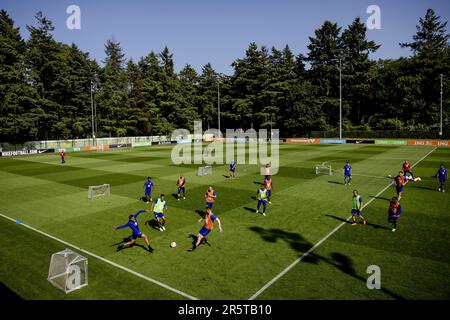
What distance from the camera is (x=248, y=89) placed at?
9538 centimetres

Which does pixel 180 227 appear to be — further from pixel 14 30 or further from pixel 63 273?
pixel 14 30

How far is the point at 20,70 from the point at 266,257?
236 ft

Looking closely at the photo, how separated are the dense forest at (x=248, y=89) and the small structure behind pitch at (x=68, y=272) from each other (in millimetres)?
63475

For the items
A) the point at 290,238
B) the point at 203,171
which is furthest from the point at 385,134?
the point at 290,238

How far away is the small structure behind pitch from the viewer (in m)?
10.2

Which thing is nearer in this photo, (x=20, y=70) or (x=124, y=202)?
(x=124, y=202)

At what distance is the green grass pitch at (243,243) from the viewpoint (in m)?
10.1

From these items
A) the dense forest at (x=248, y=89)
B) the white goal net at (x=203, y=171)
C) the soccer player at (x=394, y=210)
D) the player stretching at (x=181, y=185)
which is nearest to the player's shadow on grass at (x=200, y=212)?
the player stretching at (x=181, y=185)

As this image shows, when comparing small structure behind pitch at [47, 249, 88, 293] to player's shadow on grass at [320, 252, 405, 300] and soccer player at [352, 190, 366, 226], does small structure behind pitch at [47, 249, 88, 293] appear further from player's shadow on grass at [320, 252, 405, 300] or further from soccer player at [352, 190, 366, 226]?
soccer player at [352, 190, 366, 226]

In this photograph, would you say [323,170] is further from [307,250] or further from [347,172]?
[307,250]

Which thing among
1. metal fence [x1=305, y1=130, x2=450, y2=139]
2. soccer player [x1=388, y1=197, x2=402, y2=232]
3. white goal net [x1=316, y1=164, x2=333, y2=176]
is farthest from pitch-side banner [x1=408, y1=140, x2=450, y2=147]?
soccer player [x1=388, y1=197, x2=402, y2=232]

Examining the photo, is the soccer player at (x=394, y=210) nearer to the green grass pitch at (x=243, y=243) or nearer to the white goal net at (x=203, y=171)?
the green grass pitch at (x=243, y=243)

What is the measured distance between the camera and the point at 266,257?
12367 mm

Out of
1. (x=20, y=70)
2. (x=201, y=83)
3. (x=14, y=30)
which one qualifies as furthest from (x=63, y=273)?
(x=201, y=83)
